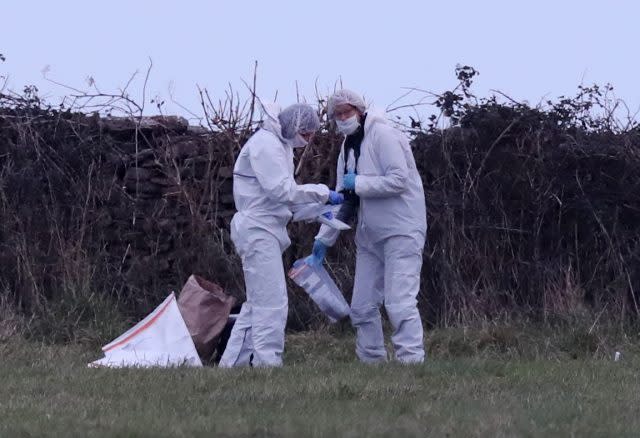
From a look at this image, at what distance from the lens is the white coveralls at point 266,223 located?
8516 millimetres

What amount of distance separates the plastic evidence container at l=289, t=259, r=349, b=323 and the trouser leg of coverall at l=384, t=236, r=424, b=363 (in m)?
0.44

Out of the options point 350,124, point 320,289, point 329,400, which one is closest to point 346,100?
point 350,124

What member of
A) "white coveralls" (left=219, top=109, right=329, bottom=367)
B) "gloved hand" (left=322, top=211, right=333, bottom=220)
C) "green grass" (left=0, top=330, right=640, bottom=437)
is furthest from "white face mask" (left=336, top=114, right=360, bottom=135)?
"green grass" (left=0, top=330, right=640, bottom=437)

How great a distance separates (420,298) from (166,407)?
507cm

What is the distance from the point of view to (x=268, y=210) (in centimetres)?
863

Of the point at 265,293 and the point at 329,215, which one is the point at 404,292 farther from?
the point at 265,293

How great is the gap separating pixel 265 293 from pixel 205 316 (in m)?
1.13

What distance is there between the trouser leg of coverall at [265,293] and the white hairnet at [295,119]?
0.72 m

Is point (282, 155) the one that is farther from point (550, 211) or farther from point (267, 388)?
point (550, 211)

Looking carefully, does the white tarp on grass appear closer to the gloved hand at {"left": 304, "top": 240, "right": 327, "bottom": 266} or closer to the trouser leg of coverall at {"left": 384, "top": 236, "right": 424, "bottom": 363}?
the gloved hand at {"left": 304, "top": 240, "right": 327, "bottom": 266}

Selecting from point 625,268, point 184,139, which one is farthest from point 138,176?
point 625,268

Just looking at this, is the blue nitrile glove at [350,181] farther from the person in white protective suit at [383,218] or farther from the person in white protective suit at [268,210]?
the person in white protective suit at [268,210]

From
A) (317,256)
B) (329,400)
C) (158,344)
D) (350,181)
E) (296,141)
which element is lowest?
(158,344)

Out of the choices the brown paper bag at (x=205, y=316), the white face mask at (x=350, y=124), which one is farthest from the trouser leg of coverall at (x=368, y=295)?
the brown paper bag at (x=205, y=316)
